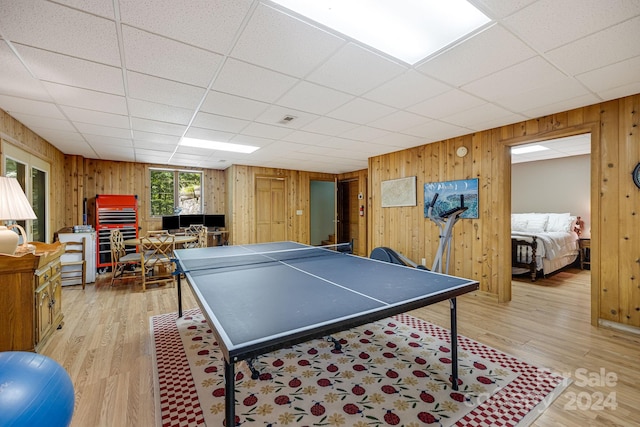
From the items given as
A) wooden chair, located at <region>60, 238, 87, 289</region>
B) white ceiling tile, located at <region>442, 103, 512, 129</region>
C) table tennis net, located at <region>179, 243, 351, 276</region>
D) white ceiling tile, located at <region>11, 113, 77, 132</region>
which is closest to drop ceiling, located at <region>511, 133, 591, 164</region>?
white ceiling tile, located at <region>442, 103, 512, 129</region>

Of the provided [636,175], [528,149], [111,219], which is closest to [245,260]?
[636,175]

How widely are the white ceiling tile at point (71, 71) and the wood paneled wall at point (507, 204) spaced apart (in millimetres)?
4220

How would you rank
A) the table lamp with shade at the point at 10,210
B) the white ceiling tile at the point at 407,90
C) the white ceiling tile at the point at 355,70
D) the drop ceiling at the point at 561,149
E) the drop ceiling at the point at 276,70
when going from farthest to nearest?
the drop ceiling at the point at 561,149 → the white ceiling tile at the point at 407,90 → the table lamp with shade at the point at 10,210 → the white ceiling tile at the point at 355,70 → the drop ceiling at the point at 276,70

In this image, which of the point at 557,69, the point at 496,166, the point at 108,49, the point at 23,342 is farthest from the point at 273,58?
the point at 496,166

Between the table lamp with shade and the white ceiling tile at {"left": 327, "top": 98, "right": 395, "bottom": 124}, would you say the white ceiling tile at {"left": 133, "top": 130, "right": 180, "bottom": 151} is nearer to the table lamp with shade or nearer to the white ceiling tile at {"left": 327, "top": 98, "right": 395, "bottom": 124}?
the table lamp with shade

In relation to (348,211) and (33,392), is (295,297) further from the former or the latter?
(348,211)

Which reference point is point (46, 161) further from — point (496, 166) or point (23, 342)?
point (496, 166)

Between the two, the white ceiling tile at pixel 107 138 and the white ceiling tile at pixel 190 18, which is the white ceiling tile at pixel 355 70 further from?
the white ceiling tile at pixel 107 138

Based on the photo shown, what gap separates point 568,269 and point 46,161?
9.84m

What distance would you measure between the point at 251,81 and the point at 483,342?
3.15m

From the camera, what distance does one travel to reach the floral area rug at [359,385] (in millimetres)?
1634

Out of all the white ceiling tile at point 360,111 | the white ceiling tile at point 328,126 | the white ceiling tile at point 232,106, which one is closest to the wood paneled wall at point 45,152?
the white ceiling tile at point 232,106

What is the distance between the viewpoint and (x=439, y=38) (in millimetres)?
1796

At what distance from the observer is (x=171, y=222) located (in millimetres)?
6285
